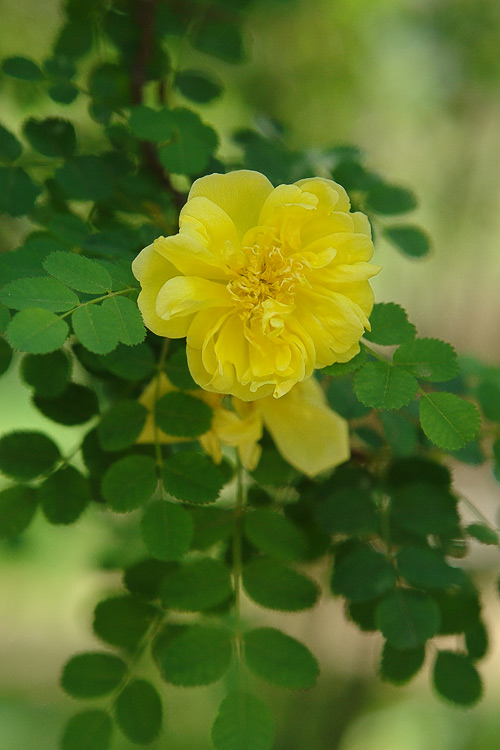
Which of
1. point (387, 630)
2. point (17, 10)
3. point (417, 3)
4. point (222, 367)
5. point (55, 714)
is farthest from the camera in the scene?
point (417, 3)

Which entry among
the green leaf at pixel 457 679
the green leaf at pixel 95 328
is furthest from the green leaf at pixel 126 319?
the green leaf at pixel 457 679

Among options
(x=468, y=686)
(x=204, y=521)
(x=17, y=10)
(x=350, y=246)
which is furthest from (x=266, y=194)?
(x=17, y=10)

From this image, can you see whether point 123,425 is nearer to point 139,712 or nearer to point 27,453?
point 27,453

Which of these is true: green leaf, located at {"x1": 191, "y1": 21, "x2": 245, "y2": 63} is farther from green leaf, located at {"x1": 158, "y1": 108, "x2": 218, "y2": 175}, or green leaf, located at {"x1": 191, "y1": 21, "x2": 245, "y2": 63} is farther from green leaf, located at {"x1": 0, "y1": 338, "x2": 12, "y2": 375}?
green leaf, located at {"x1": 0, "y1": 338, "x2": 12, "y2": 375}

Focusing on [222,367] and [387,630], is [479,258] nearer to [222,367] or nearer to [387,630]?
[387,630]

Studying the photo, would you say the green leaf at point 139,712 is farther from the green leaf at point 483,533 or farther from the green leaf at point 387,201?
the green leaf at point 387,201
